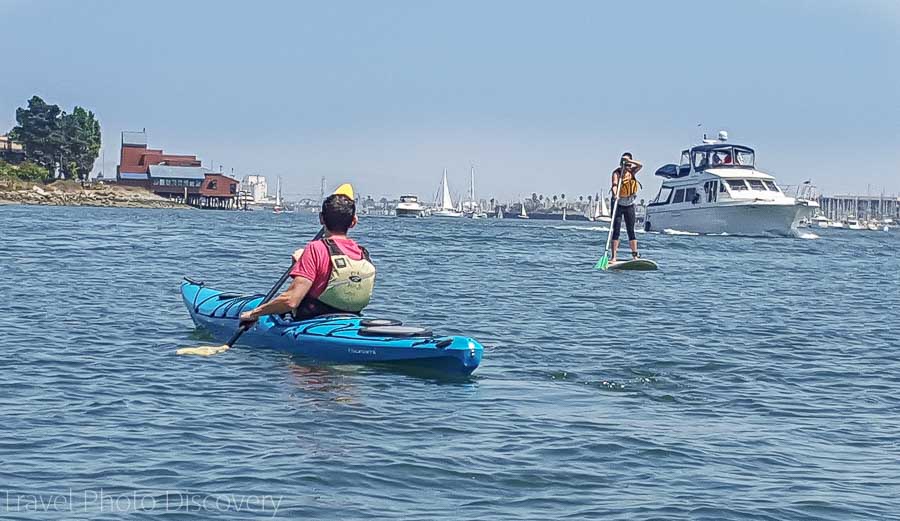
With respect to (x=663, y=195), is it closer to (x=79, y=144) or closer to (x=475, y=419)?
(x=475, y=419)

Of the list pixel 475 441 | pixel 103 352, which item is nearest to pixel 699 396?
pixel 475 441

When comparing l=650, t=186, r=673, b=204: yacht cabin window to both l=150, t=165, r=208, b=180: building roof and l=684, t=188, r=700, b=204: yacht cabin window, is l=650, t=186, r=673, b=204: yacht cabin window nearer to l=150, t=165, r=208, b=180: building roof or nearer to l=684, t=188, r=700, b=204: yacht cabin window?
l=684, t=188, r=700, b=204: yacht cabin window

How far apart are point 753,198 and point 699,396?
152 feet

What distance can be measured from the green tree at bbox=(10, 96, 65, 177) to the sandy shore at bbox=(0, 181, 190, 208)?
6.44 metres

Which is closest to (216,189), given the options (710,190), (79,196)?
(79,196)

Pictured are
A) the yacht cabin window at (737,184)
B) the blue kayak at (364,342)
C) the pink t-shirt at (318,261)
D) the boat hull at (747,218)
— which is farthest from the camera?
the yacht cabin window at (737,184)

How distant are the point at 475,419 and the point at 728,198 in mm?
48163

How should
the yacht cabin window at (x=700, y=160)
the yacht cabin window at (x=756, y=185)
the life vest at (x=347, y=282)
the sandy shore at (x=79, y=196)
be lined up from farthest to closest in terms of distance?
A: the sandy shore at (x=79, y=196), the yacht cabin window at (x=700, y=160), the yacht cabin window at (x=756, y=185), the life vest at (x=347, y=282)

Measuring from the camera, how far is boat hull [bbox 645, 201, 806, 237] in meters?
54.2

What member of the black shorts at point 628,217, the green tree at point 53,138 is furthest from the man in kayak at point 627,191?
the green tree at point 53,138

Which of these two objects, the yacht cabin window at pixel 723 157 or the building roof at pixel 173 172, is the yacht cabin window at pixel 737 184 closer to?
the yacht cabin window at pixel 723 157

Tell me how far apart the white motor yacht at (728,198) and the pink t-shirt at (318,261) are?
4528 cm

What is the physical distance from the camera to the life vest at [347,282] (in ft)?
35.3

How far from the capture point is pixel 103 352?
1159 centimetres
